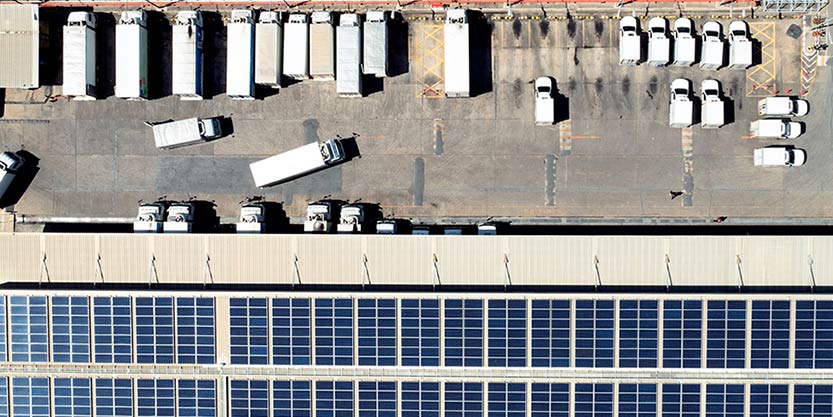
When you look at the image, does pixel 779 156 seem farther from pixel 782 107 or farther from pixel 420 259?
pixel 420 259

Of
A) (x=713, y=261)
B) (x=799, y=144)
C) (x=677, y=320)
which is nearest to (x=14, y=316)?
(x=677, y=320)

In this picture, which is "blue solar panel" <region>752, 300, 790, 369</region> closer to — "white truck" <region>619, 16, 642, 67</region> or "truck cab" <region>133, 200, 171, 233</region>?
"white truck" <region>619, 16, 642, 67</region>

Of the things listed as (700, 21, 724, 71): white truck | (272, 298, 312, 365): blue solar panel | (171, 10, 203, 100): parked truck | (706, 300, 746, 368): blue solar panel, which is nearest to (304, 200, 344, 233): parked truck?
(272, 298, 312, 365): blue solar panel

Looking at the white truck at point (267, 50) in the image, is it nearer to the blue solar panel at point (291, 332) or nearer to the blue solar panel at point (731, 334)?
the blue solar panel at point (291, 332)

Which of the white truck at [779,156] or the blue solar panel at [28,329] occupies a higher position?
the white truck at [779,156]

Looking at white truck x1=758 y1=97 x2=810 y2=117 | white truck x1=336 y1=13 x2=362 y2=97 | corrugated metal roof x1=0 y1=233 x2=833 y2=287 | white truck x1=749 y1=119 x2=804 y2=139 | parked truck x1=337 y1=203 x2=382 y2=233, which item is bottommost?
corrugated metal roof x1=0 y1=233 x2=833 y2=287

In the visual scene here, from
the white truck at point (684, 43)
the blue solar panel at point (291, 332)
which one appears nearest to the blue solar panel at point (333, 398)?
the blue solar panel at point (291, 332)
